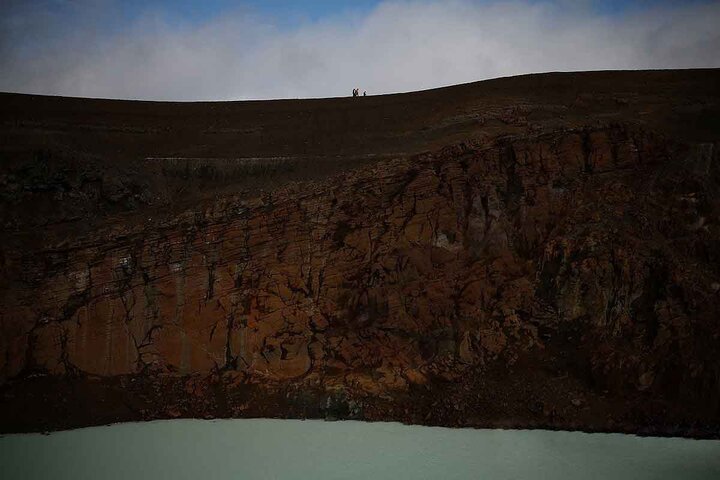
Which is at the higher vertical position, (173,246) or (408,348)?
(173,246)

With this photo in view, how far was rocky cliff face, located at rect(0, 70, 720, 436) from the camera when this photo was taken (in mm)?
18141

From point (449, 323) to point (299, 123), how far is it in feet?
23.9

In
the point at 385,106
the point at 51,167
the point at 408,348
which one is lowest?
the point at 408,348

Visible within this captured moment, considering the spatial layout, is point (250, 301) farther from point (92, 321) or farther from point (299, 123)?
point (299, 123)

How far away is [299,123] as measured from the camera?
77.6ft

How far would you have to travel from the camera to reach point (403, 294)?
19.6 m

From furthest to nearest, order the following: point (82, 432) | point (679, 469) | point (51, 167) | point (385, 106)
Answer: point (385, 106) → point (51, 167) → point (82, 432) → point (679, 469)

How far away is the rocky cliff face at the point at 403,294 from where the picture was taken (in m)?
18.1

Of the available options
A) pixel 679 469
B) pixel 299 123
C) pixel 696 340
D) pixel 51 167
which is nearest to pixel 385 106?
pixel 299 123

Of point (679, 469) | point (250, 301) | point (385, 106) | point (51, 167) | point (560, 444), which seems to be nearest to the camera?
point (679, 469)

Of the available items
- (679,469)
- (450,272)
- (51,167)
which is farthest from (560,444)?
(51,167)

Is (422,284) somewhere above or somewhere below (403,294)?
above

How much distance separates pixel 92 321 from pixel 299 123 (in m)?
7.23

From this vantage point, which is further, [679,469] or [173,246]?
[173,246]
